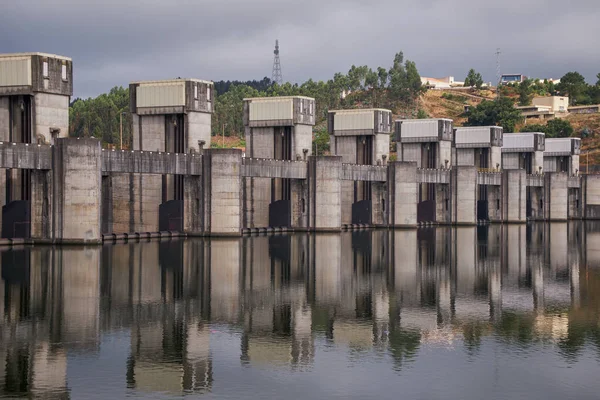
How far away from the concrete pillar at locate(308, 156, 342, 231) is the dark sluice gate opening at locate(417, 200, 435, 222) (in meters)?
34.6

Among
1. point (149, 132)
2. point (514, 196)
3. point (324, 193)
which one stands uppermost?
point (149, 132)

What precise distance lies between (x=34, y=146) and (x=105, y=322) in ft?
126

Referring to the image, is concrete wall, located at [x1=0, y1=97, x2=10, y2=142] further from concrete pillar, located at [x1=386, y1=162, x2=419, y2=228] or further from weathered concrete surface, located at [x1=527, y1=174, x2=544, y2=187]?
weathered concrete surface, located at [x1=527, y1=174, x2=544, y2=187]

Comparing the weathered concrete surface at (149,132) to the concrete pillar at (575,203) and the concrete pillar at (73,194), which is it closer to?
the concrete pillar at (73,194)

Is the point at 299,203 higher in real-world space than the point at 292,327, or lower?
higher

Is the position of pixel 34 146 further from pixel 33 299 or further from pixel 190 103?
pixel 33 299

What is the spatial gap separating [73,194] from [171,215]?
72.7 ft

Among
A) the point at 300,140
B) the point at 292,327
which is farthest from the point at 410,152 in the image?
the point at 292,327

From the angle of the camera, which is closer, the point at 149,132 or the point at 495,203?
the point at 149,132

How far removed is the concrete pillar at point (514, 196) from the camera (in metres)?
139

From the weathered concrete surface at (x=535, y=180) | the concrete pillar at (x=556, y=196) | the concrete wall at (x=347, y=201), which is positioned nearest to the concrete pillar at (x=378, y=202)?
the concrete wall at (x=347, y=201)

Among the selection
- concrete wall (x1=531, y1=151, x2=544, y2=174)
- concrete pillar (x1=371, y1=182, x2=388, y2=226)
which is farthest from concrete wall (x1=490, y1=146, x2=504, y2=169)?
concrete pillar (x1=371, y1=182, x2=388, y2=226)

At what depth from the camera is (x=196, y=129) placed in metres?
96.7

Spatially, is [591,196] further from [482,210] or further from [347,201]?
[347,201]
